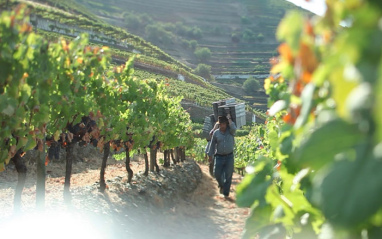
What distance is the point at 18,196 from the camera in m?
4.84

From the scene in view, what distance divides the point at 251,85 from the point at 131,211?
66085 millimetres

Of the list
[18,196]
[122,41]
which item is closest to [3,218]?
[18,196]

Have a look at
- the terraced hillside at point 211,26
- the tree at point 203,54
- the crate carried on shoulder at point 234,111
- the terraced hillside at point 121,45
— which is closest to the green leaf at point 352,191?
the crate carried on shoulder at point 234,111

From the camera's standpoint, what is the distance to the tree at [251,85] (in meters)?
71.1

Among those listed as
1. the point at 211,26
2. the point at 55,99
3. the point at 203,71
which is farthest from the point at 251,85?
the point at 55,99

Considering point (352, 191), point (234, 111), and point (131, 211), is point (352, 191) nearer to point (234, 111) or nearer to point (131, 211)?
point (131, 211)

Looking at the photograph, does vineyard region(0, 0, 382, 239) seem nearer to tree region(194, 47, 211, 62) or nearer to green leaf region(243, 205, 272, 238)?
green leaf region(243, 205, 272, 238)

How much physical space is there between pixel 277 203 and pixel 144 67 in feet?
153

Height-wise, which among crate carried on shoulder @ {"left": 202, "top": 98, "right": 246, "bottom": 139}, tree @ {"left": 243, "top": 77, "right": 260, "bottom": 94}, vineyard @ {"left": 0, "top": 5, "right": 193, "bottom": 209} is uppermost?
vineyard @ {"left": 0, "top": 5, "right": 193, "bottom": 209}

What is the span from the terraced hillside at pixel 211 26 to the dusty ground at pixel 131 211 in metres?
73.0

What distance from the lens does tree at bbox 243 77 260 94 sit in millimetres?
71062

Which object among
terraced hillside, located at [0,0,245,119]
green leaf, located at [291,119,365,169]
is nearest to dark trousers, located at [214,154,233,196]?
green leaf, located at [291,119,365,169]

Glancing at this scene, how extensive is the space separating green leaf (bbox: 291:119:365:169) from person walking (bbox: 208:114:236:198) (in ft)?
24.7

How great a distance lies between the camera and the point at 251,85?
2808 inches
